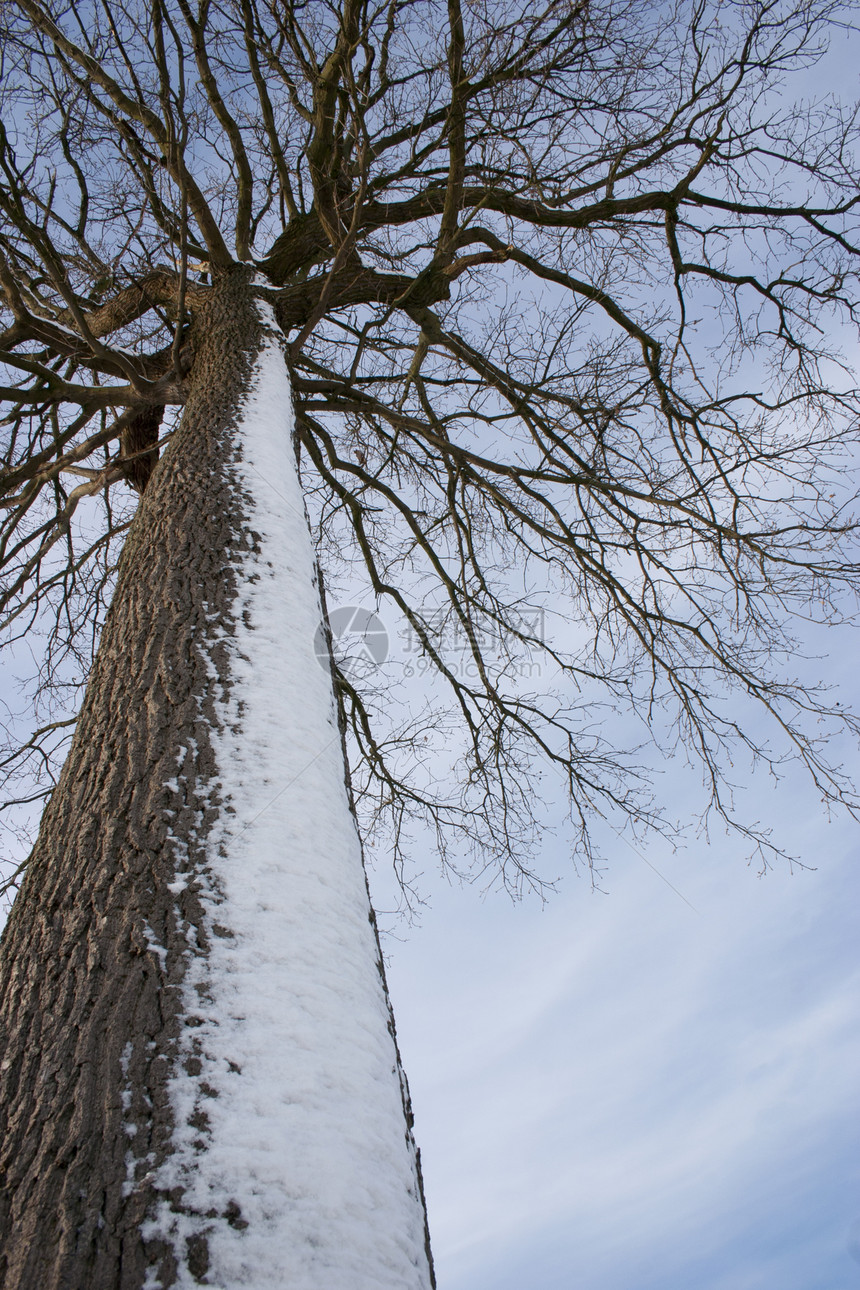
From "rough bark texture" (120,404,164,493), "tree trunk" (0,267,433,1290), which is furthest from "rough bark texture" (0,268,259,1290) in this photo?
"rough bark texture" (120,404,164,493)

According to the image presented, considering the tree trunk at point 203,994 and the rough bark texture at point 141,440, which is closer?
the tree trunk at point 203,994

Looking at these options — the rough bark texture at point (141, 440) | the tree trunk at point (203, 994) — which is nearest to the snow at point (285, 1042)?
the tree trunk at point (203, 994)

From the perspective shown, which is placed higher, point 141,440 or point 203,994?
point 141,440

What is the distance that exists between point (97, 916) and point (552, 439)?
394 centimetres

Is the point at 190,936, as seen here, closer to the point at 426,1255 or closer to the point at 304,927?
the point at 304,927

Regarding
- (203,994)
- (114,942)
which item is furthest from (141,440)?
(203,994)

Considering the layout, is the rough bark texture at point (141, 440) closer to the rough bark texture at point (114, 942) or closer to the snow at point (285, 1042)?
the rough bark texture at point (114, 942)

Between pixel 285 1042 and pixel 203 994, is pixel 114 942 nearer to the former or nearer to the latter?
pixel 203 994

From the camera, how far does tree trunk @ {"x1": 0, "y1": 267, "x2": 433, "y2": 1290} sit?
0.84 metres

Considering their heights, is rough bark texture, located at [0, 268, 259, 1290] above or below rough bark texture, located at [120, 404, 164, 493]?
below

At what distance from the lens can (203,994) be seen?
41.5 inches

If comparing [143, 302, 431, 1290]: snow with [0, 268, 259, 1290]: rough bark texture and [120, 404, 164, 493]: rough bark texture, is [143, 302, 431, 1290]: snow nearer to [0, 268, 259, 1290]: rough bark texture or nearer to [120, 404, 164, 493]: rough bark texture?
[0, 268, 259, 1290]: rough bark texture

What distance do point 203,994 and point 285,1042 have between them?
0.47ft

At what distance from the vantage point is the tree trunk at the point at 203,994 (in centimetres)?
84
